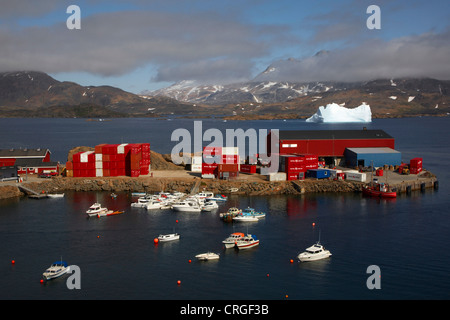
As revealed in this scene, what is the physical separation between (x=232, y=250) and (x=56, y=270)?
11336mm

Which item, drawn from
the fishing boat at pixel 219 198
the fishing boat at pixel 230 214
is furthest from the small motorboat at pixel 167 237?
the fishing boat at pixel 219 198

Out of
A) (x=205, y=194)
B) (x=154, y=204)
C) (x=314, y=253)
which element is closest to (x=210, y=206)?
(x=205, y=194)

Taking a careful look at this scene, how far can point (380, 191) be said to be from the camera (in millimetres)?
46531

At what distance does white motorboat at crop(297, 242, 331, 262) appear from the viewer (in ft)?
93.1

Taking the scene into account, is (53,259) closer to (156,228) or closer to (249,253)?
(156,228)

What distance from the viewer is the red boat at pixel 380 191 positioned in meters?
46.0

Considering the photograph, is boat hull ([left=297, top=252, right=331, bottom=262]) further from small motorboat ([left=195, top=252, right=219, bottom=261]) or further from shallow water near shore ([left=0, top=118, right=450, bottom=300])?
small motorboat ([left=195, top=252, right=219, bottom=261])

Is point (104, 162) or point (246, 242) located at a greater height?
point (104, 162)

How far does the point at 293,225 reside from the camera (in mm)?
36281

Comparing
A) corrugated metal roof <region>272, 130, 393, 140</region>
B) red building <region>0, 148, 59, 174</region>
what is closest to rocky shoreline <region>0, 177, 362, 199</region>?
red building <region>0, 148, 59, 174</region>

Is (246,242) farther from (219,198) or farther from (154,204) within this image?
(219,198)
